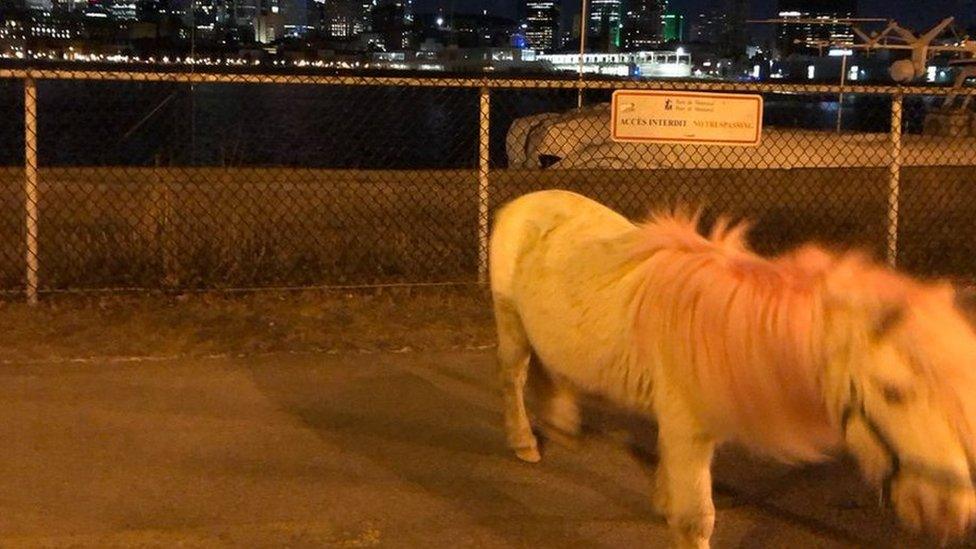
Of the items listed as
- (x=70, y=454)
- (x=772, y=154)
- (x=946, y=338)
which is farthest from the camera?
(x=772, y=154)

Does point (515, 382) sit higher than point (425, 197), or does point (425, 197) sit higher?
point (425, 197)

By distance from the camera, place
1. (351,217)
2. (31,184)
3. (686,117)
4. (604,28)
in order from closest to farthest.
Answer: (31,184), (686,117), (351,217), (604,28)

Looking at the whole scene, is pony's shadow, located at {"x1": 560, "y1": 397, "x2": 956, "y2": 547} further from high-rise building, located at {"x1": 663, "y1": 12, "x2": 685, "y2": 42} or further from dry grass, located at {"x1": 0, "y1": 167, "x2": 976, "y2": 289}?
high-rise building, located at {"x1": 663, "y1": 12, "x2": 685, "y2": 42}

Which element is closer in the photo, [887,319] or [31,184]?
[887,319]

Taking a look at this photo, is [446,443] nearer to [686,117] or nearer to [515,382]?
[515,382]

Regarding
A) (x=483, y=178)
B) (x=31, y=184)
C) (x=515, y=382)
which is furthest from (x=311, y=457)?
(x=31, y=184)

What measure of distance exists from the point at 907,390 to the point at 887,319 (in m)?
0.19

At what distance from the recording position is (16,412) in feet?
18.8

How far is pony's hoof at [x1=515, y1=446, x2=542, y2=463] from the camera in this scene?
210 inches

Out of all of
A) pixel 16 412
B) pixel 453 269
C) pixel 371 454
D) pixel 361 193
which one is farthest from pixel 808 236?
pixel 16 412

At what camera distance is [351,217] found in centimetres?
1082

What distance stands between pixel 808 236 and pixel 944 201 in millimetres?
2753

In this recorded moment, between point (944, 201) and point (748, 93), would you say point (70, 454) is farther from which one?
point (944, 201)

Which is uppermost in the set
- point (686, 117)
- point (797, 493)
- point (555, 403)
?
point (686, 117)
